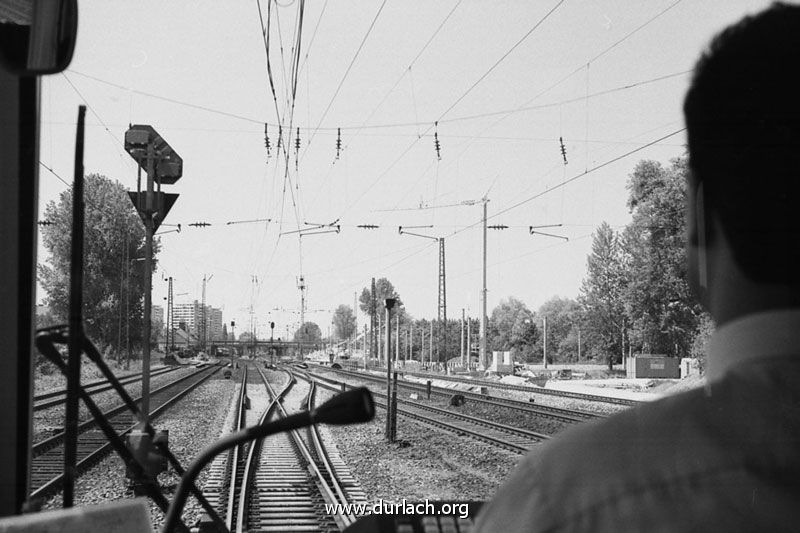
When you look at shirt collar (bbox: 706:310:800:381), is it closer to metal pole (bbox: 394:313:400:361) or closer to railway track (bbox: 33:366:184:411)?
railway track (bbox: 33:366:184:411)

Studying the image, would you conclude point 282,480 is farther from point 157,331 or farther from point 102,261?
point 102,261

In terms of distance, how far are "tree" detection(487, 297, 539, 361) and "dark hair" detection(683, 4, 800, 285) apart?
1410 millimetres

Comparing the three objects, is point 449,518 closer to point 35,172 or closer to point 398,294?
point 398,294

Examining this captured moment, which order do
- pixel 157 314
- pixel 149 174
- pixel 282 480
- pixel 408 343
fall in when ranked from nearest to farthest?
pixel 149 174
pixel 157 314
pixel 408 343
pixel 282 480

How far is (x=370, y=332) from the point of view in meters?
3.15

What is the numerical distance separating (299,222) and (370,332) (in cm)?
71

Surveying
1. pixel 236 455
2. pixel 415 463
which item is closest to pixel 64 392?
pixel 236 455

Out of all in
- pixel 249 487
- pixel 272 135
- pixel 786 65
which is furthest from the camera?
pixel 249 487

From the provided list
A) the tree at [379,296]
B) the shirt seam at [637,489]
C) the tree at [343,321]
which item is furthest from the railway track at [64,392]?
the shirt seam at [637,489]

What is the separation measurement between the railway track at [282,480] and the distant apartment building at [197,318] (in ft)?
1.67

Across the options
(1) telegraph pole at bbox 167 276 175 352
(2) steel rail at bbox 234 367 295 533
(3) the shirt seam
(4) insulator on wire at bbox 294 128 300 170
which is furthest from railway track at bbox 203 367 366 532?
(3) the shirt seam

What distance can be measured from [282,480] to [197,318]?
267 centimetres

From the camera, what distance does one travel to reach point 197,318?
2957 millimetres

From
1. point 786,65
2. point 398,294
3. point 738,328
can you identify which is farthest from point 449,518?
point 786,65
